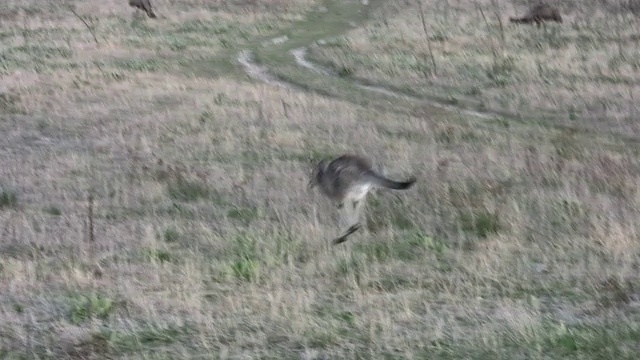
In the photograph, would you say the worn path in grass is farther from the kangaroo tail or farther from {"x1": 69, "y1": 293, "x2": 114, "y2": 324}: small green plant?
{"x1": 69, "y1": 293, "x2": 114, "y2": 324}: small green plant

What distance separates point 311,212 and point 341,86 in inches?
470

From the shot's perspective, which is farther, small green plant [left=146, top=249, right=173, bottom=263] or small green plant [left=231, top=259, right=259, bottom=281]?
small green plant [left=146, top=249, right=173, bottom=263]

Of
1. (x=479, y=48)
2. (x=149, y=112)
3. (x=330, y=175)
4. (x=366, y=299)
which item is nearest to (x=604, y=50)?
(x=479, y=48)

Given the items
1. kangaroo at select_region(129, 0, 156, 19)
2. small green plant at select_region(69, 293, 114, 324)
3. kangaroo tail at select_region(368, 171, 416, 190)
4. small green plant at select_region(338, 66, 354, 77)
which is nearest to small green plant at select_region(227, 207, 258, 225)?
kangaroo tail at select_region(368, 171, 416, 190)

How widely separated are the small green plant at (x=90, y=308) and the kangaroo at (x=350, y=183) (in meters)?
2.60

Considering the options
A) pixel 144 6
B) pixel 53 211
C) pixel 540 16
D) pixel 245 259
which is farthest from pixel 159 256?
pixel 144 6

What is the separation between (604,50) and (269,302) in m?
22.3

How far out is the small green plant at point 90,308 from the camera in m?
6.72

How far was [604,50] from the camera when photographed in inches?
1090

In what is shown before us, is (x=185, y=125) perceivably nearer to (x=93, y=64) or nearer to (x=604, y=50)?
(x=93, y=64)

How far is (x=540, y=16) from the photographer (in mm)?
35250

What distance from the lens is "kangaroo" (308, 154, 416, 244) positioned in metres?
8.98

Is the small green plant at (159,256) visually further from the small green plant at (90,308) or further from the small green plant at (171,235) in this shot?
the small green plant at (90,308)

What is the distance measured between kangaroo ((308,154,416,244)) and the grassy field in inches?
8.5
